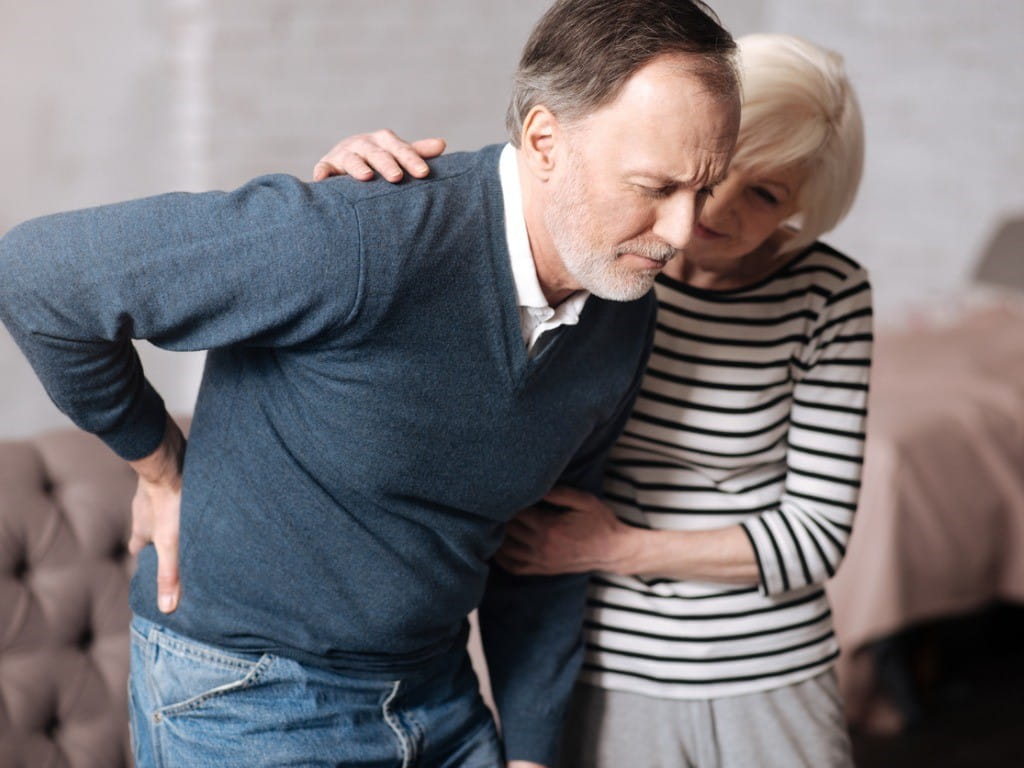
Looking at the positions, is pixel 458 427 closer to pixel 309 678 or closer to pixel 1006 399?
pixel 309 678

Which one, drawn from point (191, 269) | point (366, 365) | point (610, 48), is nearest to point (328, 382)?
point (366, 365)

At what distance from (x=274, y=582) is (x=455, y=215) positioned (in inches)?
14.8

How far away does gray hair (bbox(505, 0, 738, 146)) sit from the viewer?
3.29ft

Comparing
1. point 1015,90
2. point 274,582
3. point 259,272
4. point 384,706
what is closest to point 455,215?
point 259,272

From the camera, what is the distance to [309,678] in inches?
45.6

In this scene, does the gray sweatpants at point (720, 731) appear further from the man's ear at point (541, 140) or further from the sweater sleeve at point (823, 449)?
the man's ear at point (541, 140)

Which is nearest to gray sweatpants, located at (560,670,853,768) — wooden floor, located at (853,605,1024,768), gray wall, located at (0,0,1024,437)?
wooden floor, located at (853,605,1024,768)

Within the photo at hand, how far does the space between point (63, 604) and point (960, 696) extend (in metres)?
2.40

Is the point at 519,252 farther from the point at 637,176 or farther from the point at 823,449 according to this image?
the point at 823,449

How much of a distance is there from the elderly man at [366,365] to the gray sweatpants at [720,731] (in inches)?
9.6

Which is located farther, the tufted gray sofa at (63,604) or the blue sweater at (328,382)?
the tufted gray sofa at (63,604)

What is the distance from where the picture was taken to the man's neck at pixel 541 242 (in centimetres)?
108

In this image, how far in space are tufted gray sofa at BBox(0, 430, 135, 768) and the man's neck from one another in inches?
28.8

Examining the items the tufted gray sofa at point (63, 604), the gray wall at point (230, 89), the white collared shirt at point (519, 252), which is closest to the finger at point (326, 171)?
the white collared shirt at point (519, 252)
